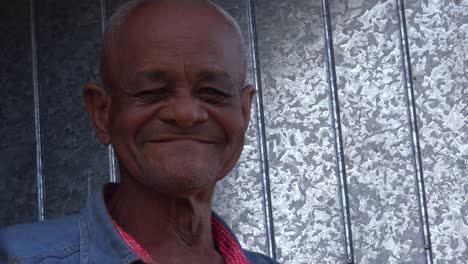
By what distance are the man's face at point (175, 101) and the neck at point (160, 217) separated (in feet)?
0.22

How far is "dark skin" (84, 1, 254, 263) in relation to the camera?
2352 millimetres

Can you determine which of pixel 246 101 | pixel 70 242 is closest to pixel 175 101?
pixel 246 101

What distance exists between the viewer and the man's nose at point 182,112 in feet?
7.66

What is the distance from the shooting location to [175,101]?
235 centimetres

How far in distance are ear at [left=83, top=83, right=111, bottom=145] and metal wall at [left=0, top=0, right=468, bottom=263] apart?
981 millimetres

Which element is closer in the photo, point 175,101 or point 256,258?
point 175,101

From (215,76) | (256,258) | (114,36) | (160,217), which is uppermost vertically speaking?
(114,36)

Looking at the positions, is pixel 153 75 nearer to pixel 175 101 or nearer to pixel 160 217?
pixel 175 101

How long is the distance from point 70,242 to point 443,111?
59.2 inches

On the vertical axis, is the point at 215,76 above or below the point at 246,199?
above

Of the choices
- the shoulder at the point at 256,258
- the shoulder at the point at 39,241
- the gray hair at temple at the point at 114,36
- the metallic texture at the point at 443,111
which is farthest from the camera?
the metallic texture at the point at 443,111

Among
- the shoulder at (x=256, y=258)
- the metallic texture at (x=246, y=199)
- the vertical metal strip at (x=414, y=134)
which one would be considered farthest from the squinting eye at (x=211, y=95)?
the vertical metal strip at (x=414, y=134)

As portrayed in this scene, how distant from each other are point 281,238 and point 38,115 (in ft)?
2.73

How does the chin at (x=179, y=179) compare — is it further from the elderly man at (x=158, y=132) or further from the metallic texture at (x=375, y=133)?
the metallic texture at (x=375, y=133)
